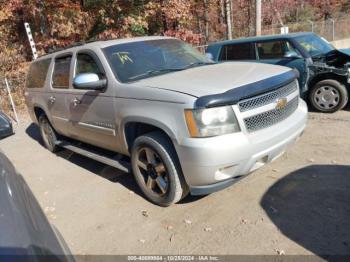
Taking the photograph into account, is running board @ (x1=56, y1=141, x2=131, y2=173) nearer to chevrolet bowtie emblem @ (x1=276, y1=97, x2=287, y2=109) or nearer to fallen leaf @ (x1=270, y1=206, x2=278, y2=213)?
fallen leaf @ (x1=270, y1=206, x2=278, y2=213)

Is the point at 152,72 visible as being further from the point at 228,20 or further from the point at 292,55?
the point at 228,20

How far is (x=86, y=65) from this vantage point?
15.8 feet

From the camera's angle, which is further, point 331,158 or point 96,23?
point 96,23

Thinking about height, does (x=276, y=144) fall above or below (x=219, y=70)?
below

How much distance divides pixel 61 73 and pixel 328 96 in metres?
4.93

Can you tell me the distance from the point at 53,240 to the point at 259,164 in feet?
7.52

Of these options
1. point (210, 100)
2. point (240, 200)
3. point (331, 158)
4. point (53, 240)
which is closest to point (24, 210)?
point (53, 240)

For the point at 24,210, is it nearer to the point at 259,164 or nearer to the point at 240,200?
the point at 259,164

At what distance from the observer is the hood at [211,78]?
340 cm

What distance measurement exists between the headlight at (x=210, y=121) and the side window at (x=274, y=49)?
4.60 m

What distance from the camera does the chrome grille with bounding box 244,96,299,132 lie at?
11.2 feet

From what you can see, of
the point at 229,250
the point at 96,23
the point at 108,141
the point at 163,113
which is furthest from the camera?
the point at 96,23

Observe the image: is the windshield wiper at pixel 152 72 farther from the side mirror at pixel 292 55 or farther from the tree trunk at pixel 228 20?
the tree trunk at pixel 228 20

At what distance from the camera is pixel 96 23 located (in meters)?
17.1
